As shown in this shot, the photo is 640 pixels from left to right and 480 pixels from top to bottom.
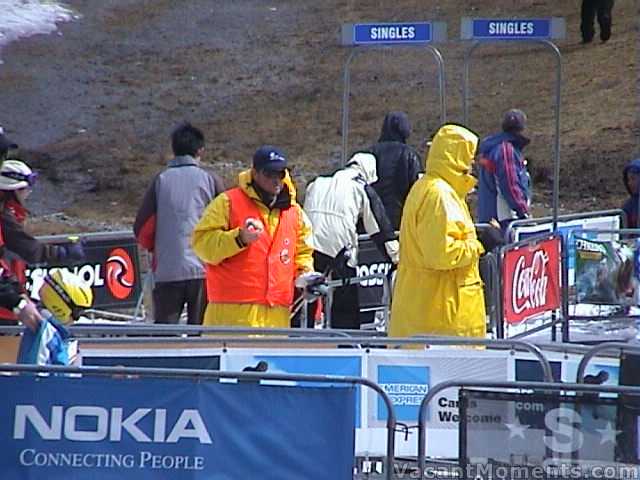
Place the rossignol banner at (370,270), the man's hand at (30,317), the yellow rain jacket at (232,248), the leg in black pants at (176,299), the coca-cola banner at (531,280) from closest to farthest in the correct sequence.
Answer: the man's hand at (30,317) → the yellow rain jacket at (232,248) → the leg in black pants at (176,299) → the coca-cola banner at (531,280) → the rossignol banner at (370,270)

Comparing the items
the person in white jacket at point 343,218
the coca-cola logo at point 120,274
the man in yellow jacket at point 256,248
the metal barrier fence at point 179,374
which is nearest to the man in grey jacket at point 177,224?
the person in white jacket at point 343,218

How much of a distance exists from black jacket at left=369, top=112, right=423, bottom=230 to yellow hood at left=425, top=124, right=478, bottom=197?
3.71 metres

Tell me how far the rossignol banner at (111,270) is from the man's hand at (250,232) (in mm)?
4564

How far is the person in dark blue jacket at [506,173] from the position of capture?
1419 cm

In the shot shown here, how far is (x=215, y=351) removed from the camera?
341 inches

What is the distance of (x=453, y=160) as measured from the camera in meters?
8.83

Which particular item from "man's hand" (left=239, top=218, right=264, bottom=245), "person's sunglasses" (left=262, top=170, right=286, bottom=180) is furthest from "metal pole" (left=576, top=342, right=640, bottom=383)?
"person's sunglasses" (left=262, top=170, right=286, bottom=180)

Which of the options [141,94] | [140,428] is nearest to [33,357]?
[140,428]

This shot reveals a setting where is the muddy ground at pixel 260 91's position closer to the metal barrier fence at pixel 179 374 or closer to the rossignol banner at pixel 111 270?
the rossignol banner at pixel 111 270

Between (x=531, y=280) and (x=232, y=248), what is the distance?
11.3 ft

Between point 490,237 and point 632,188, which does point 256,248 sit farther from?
point 632,188

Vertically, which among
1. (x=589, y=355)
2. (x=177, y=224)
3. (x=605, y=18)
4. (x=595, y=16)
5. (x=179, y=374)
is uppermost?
(x=595, y=16)

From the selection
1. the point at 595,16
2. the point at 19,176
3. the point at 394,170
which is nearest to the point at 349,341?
the point at 19,176

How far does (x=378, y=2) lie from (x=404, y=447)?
2798 centimetres
